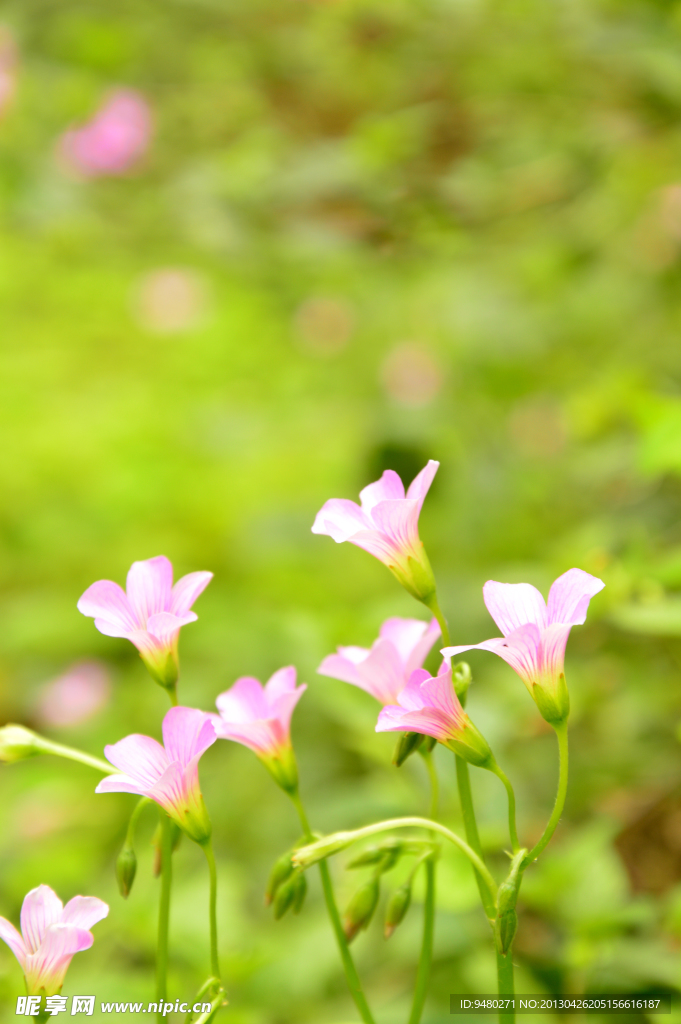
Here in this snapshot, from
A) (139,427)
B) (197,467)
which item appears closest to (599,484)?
(197,467)

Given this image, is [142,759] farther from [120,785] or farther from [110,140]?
[110,140]

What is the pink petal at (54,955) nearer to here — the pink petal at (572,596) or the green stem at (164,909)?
the green stem at (164,909)

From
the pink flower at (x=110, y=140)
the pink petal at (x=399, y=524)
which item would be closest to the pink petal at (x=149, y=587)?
the pink petal at (x=399, y=524)

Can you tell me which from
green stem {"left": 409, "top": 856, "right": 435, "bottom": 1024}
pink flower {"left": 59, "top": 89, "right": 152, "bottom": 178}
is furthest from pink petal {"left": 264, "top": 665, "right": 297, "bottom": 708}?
pink flower {"left": 59, "top": 89, "right": 152, "bottom": 178}

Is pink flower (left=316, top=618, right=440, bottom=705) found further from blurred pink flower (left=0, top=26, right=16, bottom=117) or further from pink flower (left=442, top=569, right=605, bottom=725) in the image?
blurred pink flower (left=0, top=26, right=16, bottom=117)

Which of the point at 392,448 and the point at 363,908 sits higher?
the point at 392,448

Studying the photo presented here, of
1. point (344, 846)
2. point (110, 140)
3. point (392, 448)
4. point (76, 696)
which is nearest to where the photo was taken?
point (344, 846)

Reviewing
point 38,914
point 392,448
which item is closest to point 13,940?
point 38,914
